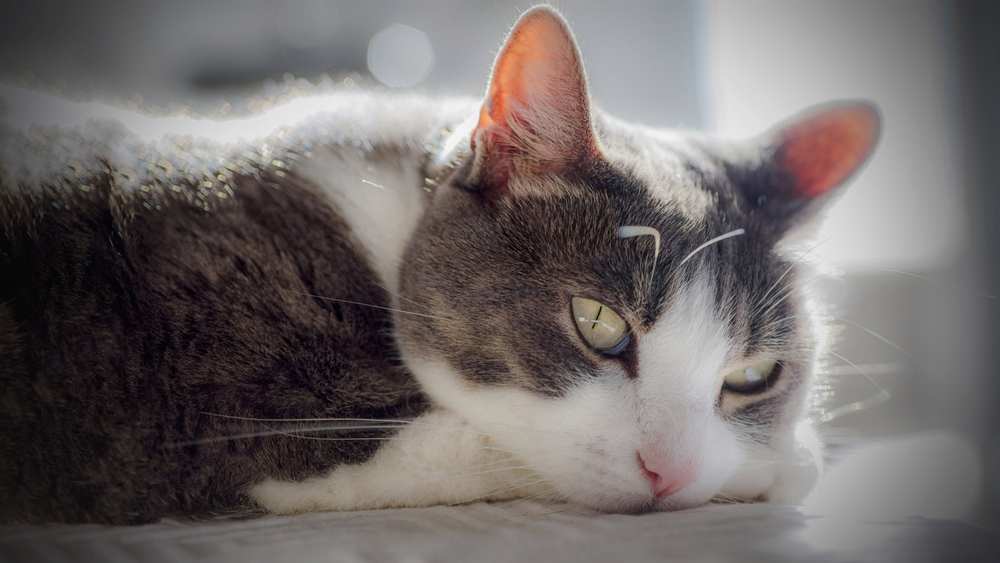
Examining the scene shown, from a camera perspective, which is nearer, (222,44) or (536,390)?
(536,390)

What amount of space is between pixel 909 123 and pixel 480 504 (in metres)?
1.32

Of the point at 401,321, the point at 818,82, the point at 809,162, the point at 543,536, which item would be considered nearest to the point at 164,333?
the point at 401,321

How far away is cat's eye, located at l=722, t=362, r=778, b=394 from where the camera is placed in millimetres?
809

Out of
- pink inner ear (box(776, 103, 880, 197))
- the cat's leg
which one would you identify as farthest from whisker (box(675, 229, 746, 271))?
the cat's leg

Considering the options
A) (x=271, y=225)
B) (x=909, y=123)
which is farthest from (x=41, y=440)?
(x=909, y=123)

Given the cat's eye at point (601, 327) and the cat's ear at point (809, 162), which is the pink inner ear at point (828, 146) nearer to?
the cat's ear at point (809, 162)

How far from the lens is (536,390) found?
0.73 meters

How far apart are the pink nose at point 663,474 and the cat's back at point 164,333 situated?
351mm

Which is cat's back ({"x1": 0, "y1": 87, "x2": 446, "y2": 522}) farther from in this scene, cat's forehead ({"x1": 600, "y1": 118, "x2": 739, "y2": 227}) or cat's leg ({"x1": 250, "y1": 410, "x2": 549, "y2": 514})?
cat's forehead ({"x1": 600, "y1": 118, "x2": 739, "y2": 227})

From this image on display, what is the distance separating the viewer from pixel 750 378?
83cm

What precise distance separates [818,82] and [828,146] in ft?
1.45

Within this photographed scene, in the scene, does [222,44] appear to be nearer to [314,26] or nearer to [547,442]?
[314,26]

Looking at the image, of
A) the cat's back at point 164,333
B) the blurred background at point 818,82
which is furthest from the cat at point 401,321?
the blurred background at point 818,82

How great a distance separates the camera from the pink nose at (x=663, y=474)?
0.66 meters
